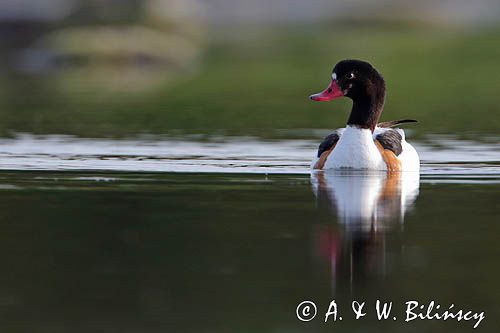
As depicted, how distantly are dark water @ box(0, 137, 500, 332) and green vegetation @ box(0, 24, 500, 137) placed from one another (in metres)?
6.58

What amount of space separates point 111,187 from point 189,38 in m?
38.7

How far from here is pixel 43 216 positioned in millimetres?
12062

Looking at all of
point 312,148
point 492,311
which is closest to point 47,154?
point 312,148

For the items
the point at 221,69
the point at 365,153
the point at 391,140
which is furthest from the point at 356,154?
the point at 221,69

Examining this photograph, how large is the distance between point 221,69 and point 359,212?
87.7 ft

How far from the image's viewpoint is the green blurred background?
74.3 ft

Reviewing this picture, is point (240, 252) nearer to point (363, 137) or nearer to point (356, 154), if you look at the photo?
point (356, 154)

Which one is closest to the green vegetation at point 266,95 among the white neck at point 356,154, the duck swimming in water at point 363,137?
the duck swimming in water at point 363,137

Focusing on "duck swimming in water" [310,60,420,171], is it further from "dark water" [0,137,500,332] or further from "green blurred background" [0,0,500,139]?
"green blurred background" [0,0,500,139]

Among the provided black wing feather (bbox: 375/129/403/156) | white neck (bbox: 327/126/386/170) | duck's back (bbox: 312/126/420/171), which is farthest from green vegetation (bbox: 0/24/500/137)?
white neck (bbox: 327/126/386/170)

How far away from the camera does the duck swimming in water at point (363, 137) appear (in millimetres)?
15305

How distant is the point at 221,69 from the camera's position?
127 feet

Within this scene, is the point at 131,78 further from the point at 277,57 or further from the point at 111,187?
the point at 111,187

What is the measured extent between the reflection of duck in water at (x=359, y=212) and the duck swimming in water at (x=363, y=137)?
0.18 m
